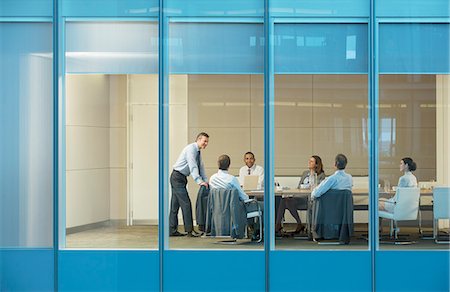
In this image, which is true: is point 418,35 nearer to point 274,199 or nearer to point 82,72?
point 274,199

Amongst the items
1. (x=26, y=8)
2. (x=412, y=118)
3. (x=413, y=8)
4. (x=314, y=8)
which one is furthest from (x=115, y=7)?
(x=412, y=118)

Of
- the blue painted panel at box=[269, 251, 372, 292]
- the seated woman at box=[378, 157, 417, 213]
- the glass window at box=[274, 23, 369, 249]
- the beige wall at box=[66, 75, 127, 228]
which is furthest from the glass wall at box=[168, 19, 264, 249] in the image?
the seated woman at box=[378, 157, 417, 213]

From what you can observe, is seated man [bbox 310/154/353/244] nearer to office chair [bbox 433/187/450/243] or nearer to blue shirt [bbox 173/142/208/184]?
office chair [bbox 433/187/450/243]

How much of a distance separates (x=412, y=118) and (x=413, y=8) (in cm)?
131

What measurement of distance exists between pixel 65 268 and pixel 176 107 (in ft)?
7.69

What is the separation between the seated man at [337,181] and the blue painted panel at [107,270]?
2.09 m

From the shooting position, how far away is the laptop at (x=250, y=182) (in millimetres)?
9602

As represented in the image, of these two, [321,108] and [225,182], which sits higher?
[321,108]

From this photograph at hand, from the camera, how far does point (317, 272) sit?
952cm

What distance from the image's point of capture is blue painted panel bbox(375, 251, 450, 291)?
374 inches

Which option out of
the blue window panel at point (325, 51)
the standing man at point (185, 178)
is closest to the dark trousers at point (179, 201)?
the standing man at point (185, 178)

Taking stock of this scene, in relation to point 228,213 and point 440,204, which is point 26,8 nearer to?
point 228,213

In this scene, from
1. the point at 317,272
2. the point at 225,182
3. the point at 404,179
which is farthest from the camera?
the point at 225,182

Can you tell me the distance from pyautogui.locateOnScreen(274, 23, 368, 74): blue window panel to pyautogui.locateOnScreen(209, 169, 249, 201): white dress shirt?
139 centimetres
